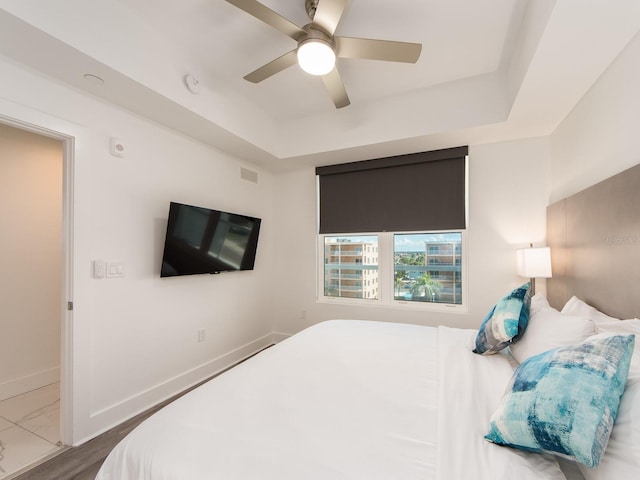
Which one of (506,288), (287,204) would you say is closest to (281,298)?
(287,204)

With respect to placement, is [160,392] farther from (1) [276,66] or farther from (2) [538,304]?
(2) [538,304]

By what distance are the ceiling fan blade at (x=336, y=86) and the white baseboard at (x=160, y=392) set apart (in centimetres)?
280

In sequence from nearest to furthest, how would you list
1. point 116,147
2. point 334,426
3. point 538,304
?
1. point 334,426
2. point 538,304
3. point 116,147

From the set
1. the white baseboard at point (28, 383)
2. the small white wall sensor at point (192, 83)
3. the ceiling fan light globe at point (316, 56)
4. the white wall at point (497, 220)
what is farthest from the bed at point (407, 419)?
the white baseboard at point (28, 383)

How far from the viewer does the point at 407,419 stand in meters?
1.13

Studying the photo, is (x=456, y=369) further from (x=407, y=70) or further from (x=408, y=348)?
(x=407, y=70)

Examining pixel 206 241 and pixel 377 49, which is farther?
pixel 206 241

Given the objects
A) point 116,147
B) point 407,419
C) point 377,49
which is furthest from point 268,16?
point 407,419

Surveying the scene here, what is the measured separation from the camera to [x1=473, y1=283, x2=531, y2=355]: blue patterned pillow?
165 centimetres

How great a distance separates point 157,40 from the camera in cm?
215

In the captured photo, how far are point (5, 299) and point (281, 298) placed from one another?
273 centimetres

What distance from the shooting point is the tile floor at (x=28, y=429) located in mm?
1855

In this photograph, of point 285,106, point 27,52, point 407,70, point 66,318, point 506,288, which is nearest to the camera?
point 27,52

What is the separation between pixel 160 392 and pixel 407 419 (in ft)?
7.67
